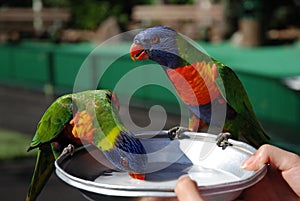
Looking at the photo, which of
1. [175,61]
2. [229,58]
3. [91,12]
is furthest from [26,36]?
[175,61]

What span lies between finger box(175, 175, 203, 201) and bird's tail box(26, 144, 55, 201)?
66cm

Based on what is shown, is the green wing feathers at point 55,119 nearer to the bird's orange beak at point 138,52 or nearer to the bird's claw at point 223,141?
the bird's orange beak at point 138,52

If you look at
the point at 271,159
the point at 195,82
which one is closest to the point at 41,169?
the point at 195,82

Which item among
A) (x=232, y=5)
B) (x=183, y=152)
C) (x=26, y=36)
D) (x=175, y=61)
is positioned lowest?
(x=26, y=36)

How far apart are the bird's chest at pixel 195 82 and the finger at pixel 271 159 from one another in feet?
1.30

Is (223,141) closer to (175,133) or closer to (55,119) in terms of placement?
(175,133)

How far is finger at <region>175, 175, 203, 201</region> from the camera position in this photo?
1037 mm

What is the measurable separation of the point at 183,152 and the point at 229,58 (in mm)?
10812

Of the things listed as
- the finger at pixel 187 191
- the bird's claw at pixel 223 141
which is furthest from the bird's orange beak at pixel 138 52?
the finger at pixel 187 191

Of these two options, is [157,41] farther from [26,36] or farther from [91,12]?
[91,12]

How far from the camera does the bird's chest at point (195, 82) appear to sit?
171 centimetres

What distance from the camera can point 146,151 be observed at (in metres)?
1.33

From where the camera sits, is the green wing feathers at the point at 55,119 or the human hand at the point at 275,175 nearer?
the human hand at the point at 275,175

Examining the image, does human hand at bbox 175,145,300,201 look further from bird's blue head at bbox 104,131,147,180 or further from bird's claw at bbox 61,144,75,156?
bird's claw at bbox 61,144,75,156
